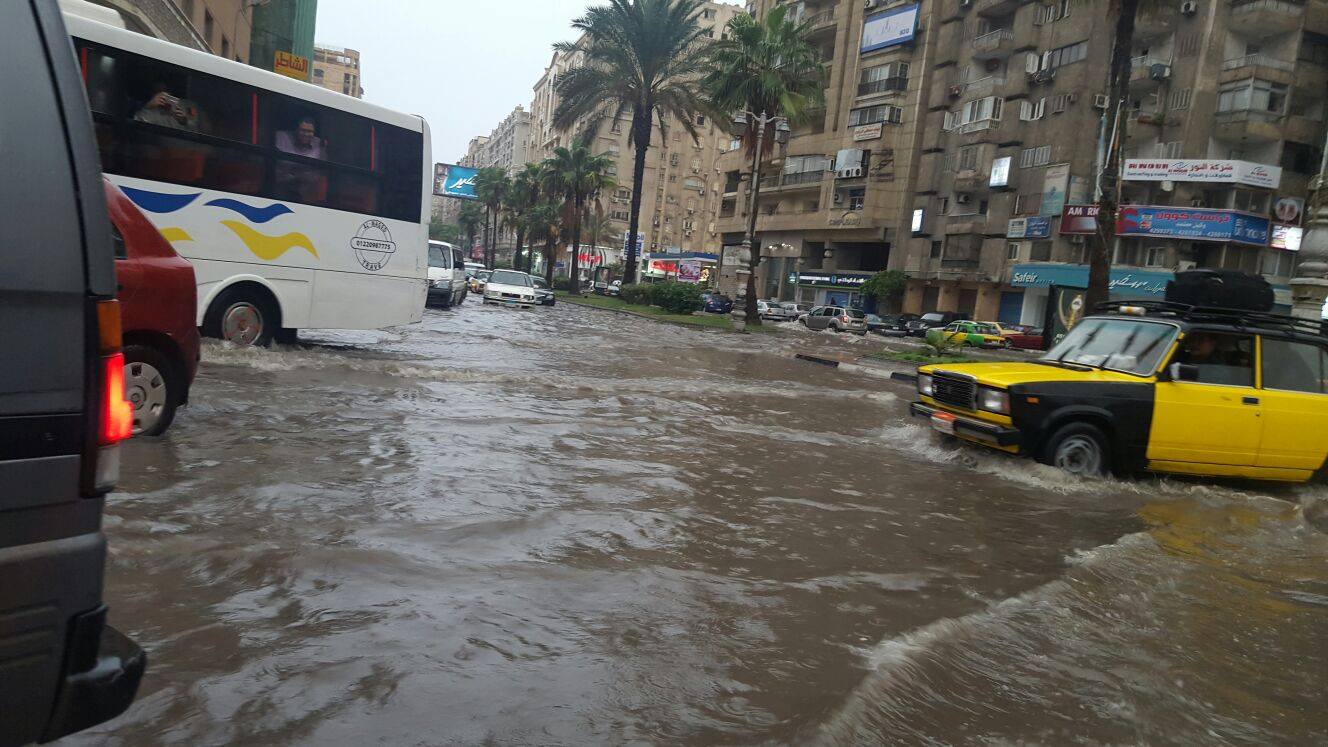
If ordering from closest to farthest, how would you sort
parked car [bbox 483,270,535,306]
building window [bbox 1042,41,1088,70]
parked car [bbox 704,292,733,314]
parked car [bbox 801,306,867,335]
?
parked car [bbox 483,270,535,306], parked car [bbox 801,306,867,335], building window [bbox 1042,41,1088,70], parked car [bbox 704,292,733,314]

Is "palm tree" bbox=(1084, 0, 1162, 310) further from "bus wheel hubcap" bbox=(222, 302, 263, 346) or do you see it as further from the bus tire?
"bus wheel hubcap" bbox=(222, 302, 263, 346)

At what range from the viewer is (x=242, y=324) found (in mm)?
11930

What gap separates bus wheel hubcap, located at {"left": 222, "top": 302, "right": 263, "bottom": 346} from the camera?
11.8 m

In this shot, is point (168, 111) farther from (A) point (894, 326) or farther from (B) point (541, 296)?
(A) point (894, 326)

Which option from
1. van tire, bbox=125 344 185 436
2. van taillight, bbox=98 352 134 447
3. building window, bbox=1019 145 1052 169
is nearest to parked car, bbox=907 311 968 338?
building window, bbox=1019 145 1052 169

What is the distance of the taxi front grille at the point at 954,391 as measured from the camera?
8.20 meters

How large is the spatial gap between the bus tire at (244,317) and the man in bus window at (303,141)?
6.38 feet

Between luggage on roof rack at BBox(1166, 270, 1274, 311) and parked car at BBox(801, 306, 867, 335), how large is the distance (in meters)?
33.2

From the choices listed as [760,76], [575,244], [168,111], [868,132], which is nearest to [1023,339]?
[760,76]

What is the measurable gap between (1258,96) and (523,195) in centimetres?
5523

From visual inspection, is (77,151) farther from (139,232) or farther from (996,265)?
(996,265)

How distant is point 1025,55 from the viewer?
49312 mm

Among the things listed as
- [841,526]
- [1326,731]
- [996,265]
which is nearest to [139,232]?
[841,526]

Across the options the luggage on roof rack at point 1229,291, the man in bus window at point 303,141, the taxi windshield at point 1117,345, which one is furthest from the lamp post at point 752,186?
the taxi windshield at point 1117,345
